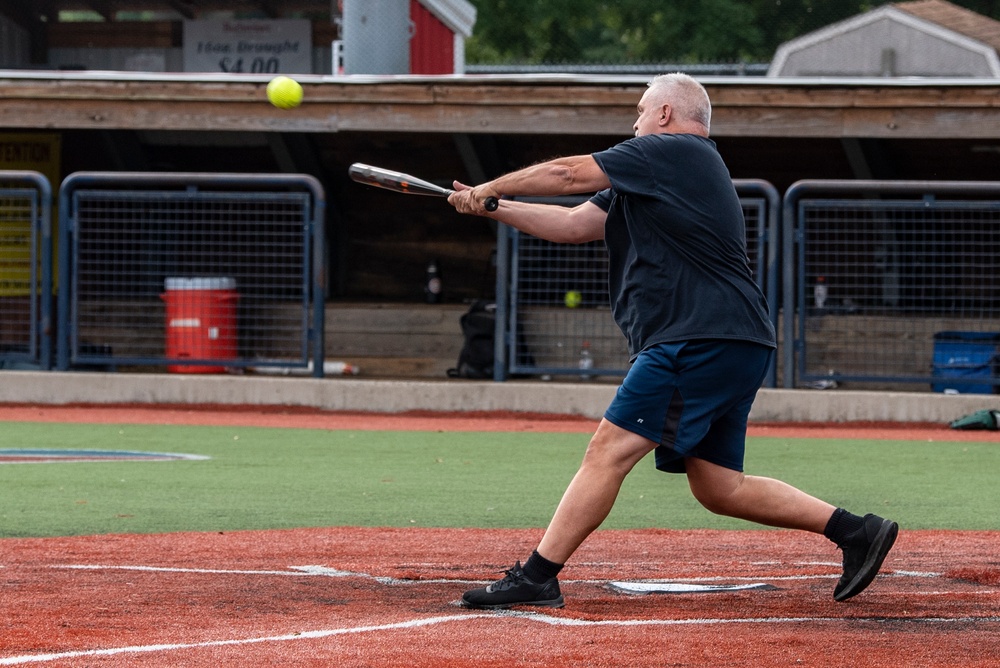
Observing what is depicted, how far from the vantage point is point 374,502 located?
696 cm

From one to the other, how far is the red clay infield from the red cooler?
660cm

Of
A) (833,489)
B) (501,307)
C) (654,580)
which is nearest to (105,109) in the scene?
(501,307)

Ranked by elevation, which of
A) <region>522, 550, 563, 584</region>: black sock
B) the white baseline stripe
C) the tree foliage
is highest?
the tree foliage

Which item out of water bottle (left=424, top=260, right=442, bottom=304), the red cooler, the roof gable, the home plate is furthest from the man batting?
the roof gable

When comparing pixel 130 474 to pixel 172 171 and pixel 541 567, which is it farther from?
pixel 172 171

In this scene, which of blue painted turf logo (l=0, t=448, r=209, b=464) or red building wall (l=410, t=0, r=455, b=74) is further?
red building wall (l=410, t=0, r=455, b=74)

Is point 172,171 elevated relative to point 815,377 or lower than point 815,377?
elevated

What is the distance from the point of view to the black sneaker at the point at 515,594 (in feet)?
13.9

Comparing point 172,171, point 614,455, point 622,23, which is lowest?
point 614,455

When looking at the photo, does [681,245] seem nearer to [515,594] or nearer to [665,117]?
[665,117]

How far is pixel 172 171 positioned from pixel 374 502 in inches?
361

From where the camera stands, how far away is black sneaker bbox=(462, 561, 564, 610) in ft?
13.9

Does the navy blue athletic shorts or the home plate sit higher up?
the navy blue athletic shorts

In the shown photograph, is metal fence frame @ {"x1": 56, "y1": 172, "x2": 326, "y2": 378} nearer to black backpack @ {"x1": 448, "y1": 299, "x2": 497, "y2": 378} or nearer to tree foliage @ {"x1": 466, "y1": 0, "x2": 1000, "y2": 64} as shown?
black backpack @ {"x1": 448, "y1": 299, "x2": 497, "y2": 378}
